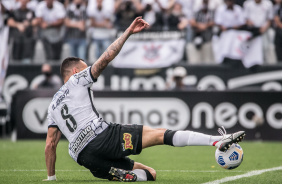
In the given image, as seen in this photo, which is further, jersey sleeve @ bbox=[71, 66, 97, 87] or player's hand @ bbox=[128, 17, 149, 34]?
jersey sleeve @ bbox=[71, 66, 97, 87]

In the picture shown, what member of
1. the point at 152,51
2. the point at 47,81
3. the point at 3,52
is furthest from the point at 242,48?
the point at 3,52

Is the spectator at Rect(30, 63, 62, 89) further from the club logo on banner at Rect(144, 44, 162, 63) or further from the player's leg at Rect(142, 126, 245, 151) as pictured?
the player's leg at Rect(142, 126, 245, 151)

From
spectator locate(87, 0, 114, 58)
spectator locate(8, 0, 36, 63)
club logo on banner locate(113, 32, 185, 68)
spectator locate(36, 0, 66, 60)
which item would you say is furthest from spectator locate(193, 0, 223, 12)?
spectator locate(8, 0, 36, 63)

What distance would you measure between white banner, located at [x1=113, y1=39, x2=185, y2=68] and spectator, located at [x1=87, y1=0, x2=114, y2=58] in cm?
63

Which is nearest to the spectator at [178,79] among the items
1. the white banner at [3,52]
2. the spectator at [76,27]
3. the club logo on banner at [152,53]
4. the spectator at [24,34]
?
the club logo on banner at [152,53]

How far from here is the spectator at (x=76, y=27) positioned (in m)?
17.7

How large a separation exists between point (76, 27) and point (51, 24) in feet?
2.46

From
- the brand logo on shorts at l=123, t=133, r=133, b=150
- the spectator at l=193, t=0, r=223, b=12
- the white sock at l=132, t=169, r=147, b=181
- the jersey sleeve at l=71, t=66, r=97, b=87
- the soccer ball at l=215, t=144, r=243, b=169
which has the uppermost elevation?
the spectator at l=193, t=0, r=223, b=12

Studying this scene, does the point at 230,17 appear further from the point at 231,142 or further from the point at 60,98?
the point at 231,142

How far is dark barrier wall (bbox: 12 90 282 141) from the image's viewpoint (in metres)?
15.3

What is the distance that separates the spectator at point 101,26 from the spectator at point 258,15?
159 inches

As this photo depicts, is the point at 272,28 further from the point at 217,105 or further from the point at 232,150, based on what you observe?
the point at 232,150

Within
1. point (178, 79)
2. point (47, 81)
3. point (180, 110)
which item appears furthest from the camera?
point (47, 81)

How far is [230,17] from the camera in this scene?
1723cm
